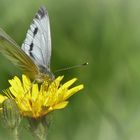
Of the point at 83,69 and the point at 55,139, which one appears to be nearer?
the point at 55,139

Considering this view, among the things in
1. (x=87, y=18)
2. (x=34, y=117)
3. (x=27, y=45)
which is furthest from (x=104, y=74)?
(x=34, y=117)

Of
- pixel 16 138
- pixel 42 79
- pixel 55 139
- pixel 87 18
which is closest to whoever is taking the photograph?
pixel 16 138

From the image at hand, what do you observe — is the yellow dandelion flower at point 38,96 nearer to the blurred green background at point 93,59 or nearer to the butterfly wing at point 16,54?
the butterfly wing at point 16,54

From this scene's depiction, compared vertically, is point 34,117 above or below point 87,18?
below

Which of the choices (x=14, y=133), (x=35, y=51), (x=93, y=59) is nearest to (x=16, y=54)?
(x=35, y=51)

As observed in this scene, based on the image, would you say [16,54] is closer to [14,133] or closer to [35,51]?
[35,51]

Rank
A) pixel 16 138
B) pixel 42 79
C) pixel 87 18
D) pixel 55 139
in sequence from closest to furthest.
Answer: pixel 16 138 < pixel 42 79 < pixel 55 139 < pixel 87 18

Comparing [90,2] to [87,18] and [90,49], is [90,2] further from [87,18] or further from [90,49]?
[90,49]

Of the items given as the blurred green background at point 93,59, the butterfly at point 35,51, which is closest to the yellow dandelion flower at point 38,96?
the butterfly at point 35,51
